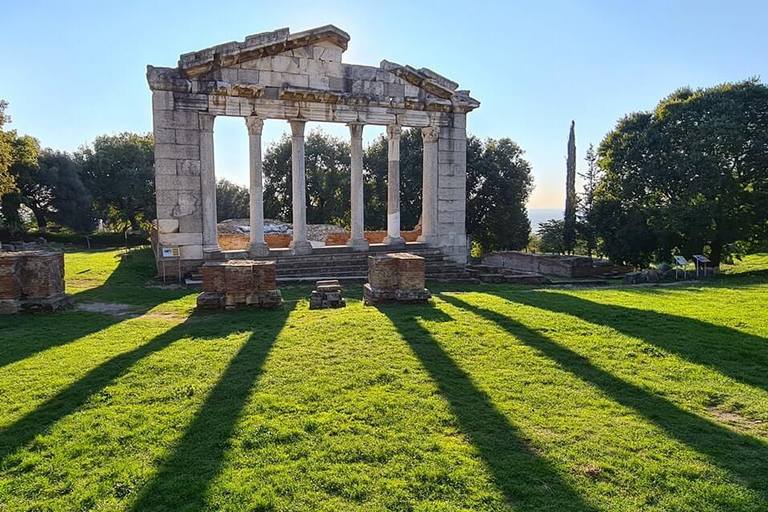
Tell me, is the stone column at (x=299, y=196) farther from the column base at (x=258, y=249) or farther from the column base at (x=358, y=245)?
the column base at (x=358, y=245)

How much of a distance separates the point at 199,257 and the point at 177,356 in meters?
9.88

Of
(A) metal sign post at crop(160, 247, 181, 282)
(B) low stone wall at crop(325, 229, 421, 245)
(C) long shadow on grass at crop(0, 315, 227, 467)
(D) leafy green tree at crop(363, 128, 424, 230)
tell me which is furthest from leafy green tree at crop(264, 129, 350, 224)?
(C) long shadow on grass at crop(0, 315, 227, 467)

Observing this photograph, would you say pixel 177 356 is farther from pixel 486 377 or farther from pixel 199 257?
pixel 199 257

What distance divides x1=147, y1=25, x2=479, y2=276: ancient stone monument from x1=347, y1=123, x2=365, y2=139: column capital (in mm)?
38

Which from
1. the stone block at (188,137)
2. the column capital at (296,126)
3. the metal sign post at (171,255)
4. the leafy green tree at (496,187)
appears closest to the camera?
the metal sign post at (171,255)

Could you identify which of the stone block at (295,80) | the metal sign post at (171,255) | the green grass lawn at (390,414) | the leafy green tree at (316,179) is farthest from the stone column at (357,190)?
the leafy green tree at (316,179)

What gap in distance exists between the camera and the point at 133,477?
3.94m

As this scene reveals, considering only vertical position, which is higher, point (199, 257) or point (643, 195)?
point (643, 195)

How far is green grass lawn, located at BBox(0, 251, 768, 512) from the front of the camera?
376 centimetres

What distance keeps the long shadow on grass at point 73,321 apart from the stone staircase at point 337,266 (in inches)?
80.8

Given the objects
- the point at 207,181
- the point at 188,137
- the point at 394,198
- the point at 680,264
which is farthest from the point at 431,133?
the point at 680,264

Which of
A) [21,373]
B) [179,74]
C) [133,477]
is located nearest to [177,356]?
[21,373]

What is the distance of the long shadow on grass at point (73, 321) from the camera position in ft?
25.3

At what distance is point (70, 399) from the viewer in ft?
18.0
